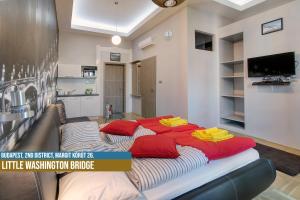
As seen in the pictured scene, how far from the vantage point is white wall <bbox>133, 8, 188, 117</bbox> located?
13.1 feet

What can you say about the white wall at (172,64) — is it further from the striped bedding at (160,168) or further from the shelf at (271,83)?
the striped bedding at (160,168)

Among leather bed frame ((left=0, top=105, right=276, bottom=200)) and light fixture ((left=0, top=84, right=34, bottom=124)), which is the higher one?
light fixture ((left=0, top=84, right=34, bottom=124))

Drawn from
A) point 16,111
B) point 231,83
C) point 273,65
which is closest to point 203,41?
point 231,83

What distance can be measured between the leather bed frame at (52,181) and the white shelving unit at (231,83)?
9.70 feet

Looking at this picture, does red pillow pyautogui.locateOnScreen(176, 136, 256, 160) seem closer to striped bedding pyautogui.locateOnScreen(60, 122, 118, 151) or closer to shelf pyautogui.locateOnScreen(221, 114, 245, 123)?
striped bedding pyautogui.locateOnScreen(60, 122, 118, 151)

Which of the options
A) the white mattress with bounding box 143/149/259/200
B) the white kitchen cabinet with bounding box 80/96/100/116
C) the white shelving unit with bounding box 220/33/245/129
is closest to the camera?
the white mattress with bounding box 143/149/259/200

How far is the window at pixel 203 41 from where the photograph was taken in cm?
412

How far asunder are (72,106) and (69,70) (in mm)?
1148

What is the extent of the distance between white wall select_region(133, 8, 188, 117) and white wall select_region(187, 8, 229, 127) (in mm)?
138

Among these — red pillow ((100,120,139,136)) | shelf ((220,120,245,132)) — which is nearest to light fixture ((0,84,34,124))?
red pillow ((100,120,139,136))

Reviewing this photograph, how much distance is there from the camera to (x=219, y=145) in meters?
1.61

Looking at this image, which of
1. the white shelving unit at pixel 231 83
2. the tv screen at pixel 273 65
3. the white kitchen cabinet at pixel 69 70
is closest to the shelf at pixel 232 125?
the white shelving unit at pixel 231 83

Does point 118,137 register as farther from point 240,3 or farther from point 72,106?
point 240,3

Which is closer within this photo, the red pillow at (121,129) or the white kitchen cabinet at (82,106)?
the red pillow at (121,129)
